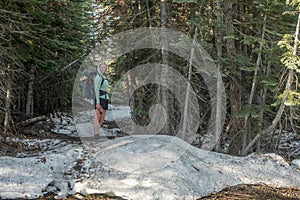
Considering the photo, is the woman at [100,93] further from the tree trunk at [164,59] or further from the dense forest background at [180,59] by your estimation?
the tree trunk at [164,59]

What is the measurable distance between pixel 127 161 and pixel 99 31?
694 cm

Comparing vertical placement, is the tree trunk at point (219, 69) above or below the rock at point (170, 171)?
above

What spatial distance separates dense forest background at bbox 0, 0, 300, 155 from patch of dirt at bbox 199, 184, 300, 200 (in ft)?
6.66

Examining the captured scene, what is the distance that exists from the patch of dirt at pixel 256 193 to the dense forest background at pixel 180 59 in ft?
6.66

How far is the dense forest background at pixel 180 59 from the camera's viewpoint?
7340mm

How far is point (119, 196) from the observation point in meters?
4.17

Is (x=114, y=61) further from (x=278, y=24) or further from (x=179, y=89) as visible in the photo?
(x=278, y=24)

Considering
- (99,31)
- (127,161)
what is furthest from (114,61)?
→ (127,161)

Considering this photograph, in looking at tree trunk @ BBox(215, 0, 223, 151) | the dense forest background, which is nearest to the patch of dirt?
the dense forest background

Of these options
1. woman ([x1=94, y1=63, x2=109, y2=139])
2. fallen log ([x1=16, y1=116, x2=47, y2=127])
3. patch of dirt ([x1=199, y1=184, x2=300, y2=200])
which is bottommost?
patch of dirt ([x1=199, y1=184, x2=300, y2=200])

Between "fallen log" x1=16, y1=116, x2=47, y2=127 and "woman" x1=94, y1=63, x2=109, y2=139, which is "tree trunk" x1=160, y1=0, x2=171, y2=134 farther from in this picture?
"fallen log" x1=16, y1=116, x2=47, y2=127

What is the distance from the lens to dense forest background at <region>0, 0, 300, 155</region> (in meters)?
7.34

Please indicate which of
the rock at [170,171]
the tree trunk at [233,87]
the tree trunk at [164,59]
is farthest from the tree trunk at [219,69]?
the rock at [170,171]

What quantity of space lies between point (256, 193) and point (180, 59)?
18.1 ft
